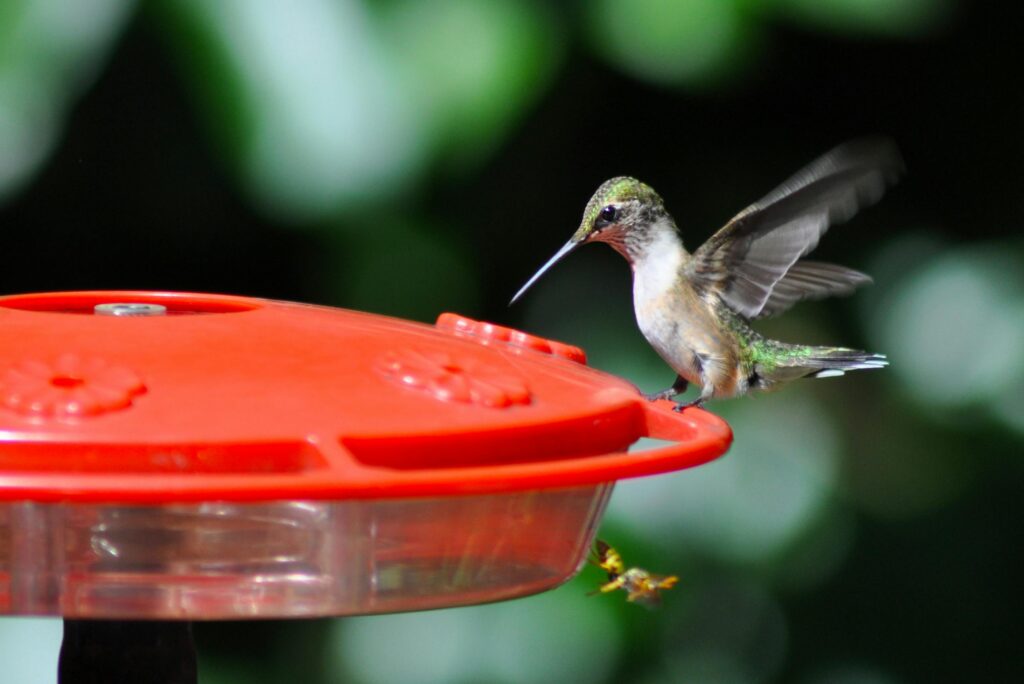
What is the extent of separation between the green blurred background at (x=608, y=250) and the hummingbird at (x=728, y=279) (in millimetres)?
197

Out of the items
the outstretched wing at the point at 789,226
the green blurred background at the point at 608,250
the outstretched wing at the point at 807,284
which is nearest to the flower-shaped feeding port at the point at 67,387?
the green blurred background at the point at 608,250

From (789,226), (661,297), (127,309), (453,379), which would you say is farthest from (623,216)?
(453,379)

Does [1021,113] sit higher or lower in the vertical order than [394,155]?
higher

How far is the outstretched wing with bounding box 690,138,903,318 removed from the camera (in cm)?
266

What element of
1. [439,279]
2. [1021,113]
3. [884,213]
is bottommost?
[439,279]

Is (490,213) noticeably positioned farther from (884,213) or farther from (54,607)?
(54,607)

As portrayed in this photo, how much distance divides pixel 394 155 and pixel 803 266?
2.89 feet

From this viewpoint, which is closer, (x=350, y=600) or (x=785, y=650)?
(x=350, y=600)

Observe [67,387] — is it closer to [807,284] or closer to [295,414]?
[295,414]

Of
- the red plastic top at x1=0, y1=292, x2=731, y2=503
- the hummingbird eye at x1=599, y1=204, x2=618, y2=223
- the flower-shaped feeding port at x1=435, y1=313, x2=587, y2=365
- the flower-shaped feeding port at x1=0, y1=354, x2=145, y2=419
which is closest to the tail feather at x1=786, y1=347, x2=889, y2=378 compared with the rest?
the hummingbird eye at x1=599, y1=204, x2=618, y2=223

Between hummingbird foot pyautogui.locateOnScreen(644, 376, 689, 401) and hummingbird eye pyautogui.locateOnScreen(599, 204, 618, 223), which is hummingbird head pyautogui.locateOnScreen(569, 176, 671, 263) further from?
hummingbird foot pyautogui.locateOnScreen(644, 376, 689, 401)

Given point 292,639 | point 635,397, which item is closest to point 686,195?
point 292,639

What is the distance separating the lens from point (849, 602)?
133 inches

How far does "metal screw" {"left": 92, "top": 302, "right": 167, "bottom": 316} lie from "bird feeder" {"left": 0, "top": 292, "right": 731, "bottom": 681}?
5.5 inches
